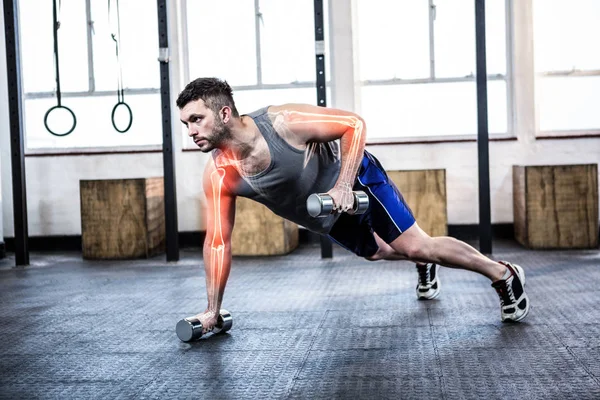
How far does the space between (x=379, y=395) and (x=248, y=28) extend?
4977mm

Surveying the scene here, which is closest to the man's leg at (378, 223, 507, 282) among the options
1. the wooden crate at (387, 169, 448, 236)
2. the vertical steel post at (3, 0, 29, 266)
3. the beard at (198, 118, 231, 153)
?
the beard at (198, 118, 231, 153)

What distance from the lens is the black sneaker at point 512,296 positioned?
308 cm

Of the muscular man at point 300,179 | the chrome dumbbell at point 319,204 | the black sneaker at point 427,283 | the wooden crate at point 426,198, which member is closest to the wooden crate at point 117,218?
the wooden crate at point 426,198

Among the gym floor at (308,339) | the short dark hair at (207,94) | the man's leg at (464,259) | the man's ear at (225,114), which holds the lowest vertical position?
the gym floor at (308,339)

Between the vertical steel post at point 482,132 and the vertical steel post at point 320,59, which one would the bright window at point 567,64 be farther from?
the vertical steel post at point 320,59

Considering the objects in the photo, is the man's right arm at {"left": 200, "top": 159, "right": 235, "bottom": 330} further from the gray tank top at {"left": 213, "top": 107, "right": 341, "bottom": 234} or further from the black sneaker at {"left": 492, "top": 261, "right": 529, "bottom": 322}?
the black sneaker at {"left": 492, "top": 261, "right": 529, "bottom": 322}

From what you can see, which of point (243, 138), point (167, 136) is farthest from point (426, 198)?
point (243, 138)

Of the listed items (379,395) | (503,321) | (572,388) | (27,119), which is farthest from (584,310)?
(27,119)

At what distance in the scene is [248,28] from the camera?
263 inches

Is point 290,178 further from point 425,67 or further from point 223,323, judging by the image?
point 425,67

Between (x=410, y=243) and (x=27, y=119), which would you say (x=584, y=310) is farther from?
(x=27, y=119)

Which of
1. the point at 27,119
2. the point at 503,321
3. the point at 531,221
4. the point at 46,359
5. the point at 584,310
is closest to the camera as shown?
the point at 46,359

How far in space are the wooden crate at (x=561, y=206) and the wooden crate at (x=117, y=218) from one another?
9.17 ft

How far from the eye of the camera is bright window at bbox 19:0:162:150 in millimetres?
6746
